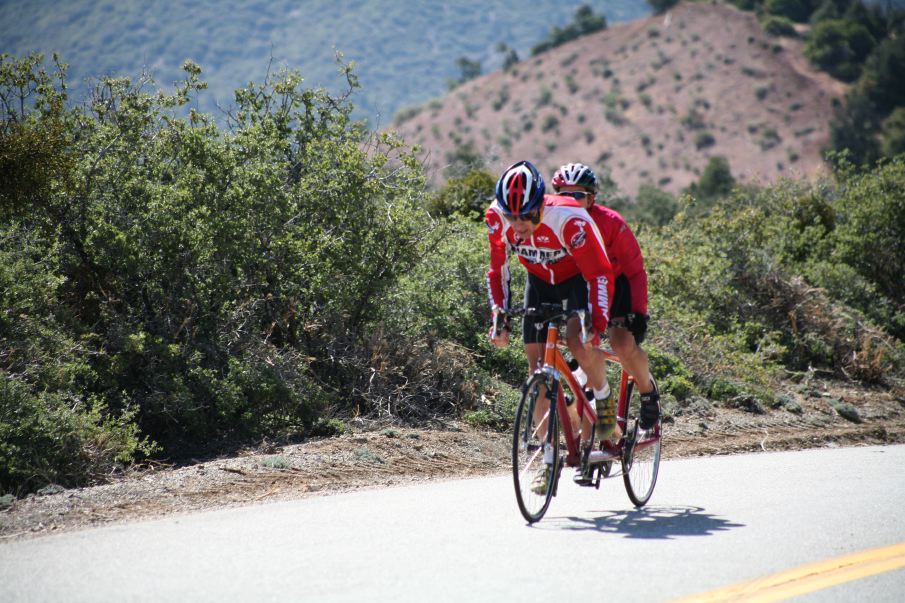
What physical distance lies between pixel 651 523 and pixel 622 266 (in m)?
1.85

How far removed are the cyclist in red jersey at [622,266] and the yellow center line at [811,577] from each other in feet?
6.53

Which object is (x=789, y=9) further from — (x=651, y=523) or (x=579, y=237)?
(x=651, y=523)

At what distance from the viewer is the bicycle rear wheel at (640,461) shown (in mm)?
7043

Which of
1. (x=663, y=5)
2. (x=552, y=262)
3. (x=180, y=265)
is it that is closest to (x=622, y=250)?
(x=552, y=262)

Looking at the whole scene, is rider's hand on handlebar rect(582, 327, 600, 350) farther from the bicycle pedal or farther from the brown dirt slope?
the brown dirt slope

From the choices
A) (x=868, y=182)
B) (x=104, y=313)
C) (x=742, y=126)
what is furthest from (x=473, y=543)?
(x=742, y=126)

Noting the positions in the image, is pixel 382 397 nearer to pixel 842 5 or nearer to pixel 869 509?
pixel 869 509

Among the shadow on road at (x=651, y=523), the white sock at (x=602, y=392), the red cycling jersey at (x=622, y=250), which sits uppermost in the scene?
the red cycling jersey at (x=622, y=250)

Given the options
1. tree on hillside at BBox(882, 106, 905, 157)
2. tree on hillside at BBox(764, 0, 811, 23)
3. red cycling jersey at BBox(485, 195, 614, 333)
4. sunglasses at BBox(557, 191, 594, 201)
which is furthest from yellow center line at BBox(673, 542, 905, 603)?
tree on hillside at BBox(764, 0, 811, 23)

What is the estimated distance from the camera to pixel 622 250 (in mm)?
7055

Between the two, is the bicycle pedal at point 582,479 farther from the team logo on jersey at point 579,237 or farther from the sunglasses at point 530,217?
the sunglasses at point 530,217

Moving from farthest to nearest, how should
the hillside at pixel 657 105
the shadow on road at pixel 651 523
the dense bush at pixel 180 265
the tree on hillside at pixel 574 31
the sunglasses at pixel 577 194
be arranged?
the tree on hillside at pixel 574 31 → the hillside at pixel 657 105 → the dense bush at pixel 180 265 → the sunglasses at pixel 577 194 → the shadow on road at pixel 651 523

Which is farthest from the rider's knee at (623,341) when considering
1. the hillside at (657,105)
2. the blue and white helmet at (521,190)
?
the hillside at (657,105)

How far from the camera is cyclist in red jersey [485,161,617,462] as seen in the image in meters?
6.29
